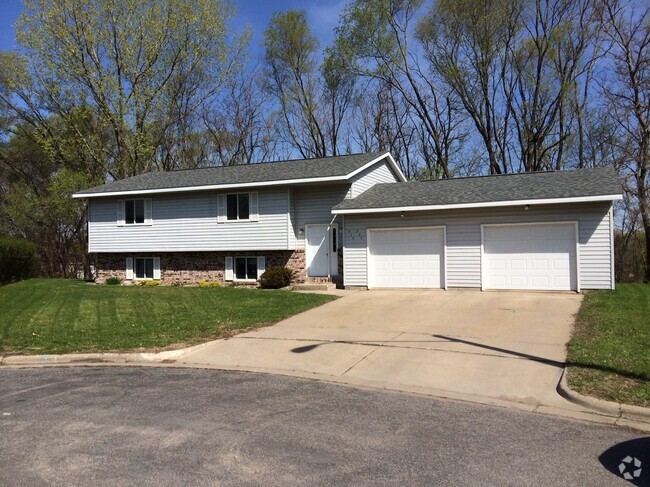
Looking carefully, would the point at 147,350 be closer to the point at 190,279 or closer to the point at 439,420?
the point at 439,420

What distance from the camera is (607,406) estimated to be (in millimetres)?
5922

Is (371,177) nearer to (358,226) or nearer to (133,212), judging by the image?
(358,226)

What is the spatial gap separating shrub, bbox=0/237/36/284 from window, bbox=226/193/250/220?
37.8ft

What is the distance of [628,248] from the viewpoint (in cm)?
3478

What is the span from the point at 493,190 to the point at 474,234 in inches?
71.6

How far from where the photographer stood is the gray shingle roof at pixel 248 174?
803 inches

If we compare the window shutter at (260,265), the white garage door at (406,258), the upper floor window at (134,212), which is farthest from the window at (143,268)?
the white garage door at (406,258)

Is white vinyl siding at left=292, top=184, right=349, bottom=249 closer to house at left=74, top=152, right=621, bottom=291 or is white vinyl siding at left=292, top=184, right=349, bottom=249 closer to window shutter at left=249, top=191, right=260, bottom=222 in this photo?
house at left=74, top=152, right=621, bottom=291

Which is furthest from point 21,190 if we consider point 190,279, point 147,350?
point 147,350

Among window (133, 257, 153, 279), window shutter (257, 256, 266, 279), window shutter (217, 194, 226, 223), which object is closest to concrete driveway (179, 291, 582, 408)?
window shutter (257, 256, 266, 279)

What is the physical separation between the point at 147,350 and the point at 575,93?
99.4 ft

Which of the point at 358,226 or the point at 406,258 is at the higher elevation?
the point at 358,226

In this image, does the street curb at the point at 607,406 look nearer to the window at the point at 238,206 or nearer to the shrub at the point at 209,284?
the window at the point at 238,206

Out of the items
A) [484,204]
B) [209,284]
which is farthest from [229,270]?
[484,204]
